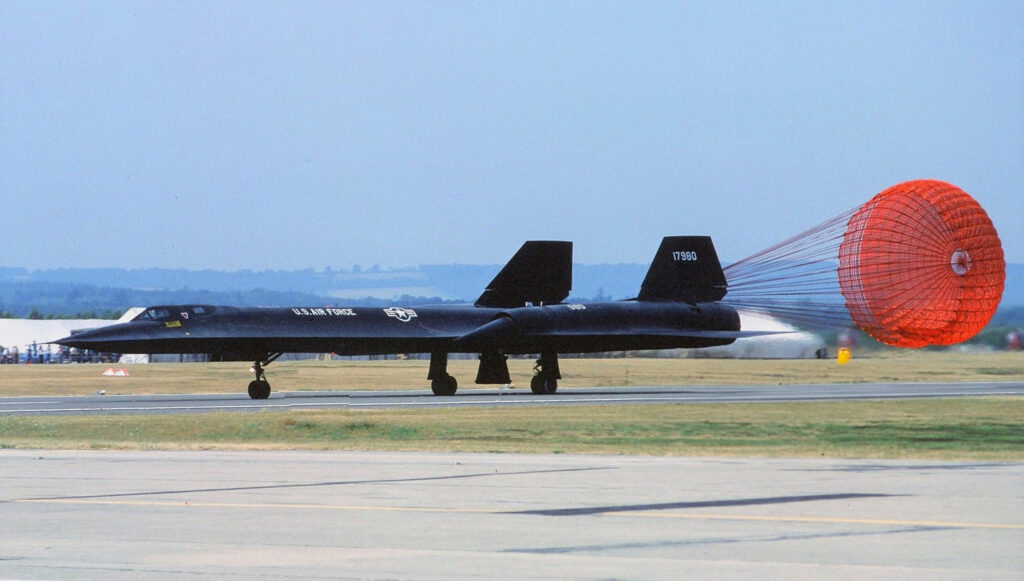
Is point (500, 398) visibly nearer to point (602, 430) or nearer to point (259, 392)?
point (259, 392)

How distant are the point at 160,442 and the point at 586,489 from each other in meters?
12.4

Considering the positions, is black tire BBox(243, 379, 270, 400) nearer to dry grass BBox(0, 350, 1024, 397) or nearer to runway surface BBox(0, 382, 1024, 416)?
runway surface BBox(0, 382, 1024, 416)

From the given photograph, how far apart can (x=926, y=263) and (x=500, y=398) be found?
13.2 meters

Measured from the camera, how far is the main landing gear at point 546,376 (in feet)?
154

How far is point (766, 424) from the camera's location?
28.8 m

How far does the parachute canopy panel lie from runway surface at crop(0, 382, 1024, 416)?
2341 mm

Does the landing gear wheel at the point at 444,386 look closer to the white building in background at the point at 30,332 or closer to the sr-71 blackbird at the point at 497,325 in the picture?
the sr-71 blackbird at the point at 497,325

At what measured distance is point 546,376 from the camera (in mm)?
47094

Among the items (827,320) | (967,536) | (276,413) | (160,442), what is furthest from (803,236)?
(967,536)

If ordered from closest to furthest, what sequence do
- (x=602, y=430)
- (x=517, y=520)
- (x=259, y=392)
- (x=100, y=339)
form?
1. (x=517, y=520)
2. (x=602, y=430)
3. (x=100, y=339)
4. (x=259, y=392)

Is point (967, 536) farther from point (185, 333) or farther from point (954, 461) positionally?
point (185, 333)

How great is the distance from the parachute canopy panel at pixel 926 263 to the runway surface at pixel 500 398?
2.34 metres

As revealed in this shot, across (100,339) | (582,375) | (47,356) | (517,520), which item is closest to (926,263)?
(582,375)

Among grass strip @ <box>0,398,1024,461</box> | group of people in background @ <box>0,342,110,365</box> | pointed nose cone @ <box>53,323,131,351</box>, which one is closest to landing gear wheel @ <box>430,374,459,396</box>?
pointed nose cone @ <box>53,323,131,351</box>
